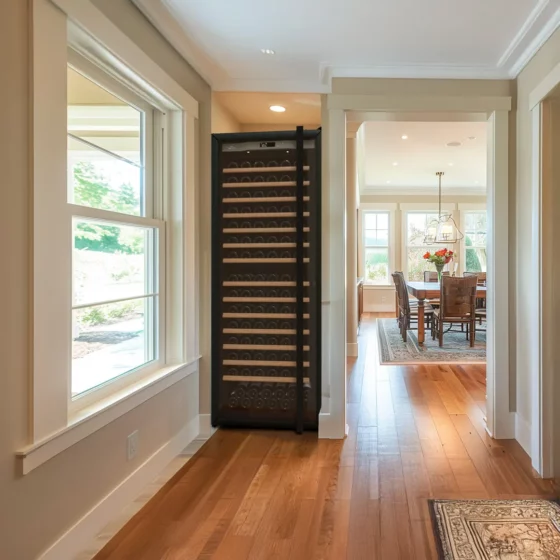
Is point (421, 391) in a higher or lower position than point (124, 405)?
lower

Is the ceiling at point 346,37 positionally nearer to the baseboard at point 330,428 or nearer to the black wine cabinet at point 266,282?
the black wine cabinet at point 266,282

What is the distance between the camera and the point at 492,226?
285 centimetres

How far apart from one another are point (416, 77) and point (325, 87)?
62 centimetres

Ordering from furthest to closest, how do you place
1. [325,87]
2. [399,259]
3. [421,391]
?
[399,259], [421,391], [325,87]

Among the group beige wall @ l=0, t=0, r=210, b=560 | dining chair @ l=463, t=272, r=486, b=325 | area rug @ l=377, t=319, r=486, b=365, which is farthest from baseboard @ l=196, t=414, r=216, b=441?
dining chair @ l=463, t=272, r=486, b=325

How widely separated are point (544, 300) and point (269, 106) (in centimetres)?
236

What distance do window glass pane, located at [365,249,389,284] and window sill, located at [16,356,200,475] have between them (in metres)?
7.59

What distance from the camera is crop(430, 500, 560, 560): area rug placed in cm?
168

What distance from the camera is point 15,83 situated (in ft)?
4.51

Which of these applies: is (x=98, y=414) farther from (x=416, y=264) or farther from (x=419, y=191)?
(x=419, y=191)

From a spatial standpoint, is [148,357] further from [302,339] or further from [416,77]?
[416,77]

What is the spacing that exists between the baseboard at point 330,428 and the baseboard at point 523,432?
113 centimetres

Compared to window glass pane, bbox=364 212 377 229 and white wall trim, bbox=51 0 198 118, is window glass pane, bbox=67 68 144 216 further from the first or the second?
window glass pane, bbox=364 212 377 229

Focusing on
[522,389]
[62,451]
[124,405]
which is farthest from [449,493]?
[62,451]
